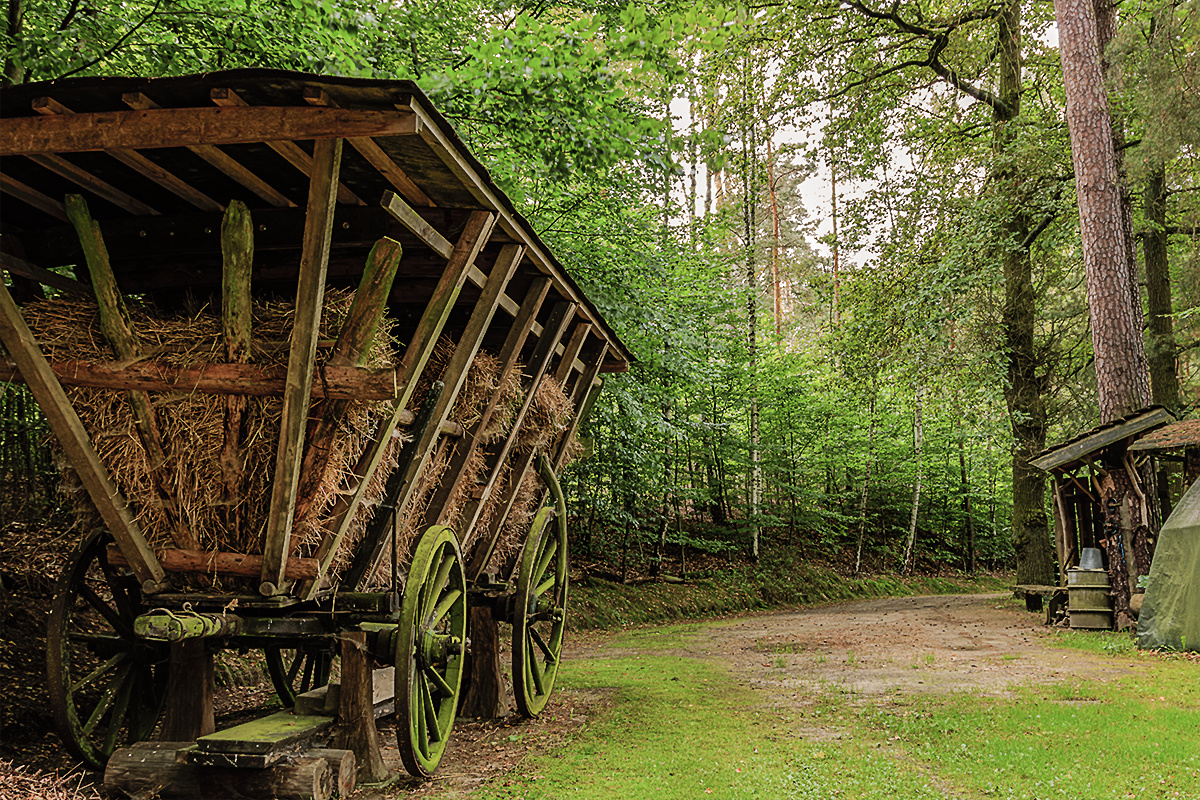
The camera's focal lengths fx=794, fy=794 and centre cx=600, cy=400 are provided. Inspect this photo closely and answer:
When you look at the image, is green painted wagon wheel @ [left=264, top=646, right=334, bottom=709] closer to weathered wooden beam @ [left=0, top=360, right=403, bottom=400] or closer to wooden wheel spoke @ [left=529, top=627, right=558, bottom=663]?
wooden wheel spoke @ [left=529, top=627, right=558, bottom=663]

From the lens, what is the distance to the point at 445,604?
4.96 metres

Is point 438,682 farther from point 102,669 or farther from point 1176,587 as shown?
point 1176,587

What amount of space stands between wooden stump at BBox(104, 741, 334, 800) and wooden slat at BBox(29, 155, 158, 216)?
2811mm

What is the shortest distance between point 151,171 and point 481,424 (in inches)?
97.7

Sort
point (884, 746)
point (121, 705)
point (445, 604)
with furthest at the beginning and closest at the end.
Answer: point (884, 746) → point (445, 604) → point (121, 705)

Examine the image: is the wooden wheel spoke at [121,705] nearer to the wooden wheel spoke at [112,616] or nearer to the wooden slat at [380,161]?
the wooden wheel spoke at [112,616]

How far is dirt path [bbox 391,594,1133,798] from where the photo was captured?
5.61 metres

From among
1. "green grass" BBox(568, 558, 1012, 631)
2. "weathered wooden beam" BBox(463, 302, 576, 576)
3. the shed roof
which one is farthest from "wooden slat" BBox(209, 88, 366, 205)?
"green grass" BBox(568, 558, 1012, 631)

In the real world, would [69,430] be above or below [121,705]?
above

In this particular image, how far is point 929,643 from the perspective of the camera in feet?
34.2

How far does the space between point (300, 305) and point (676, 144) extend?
467 centimetres

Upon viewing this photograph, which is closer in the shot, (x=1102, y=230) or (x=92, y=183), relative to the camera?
(x=92, y=183)

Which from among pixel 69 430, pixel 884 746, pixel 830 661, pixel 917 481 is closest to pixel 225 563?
pixel 69 430

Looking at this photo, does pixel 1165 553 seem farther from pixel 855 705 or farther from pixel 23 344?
pixel 23 344
